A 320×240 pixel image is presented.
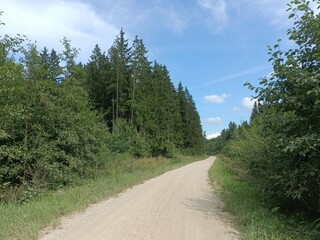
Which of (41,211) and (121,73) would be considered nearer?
(41,211)

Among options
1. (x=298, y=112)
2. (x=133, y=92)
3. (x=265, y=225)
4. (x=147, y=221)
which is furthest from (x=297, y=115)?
(x=133, y=92)

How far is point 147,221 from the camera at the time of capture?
819cm

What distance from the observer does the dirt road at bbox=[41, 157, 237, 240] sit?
6.90m

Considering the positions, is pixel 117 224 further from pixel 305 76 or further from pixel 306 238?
pixel 305 76

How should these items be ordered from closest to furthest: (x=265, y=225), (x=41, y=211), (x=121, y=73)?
(x=265, y=225), (x=41, y=211), (x=121, y=73)

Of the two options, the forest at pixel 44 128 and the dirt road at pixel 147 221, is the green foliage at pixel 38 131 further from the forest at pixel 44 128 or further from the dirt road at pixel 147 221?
the dirt road at pixel 147 221

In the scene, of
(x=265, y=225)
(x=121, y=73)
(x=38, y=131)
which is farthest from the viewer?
(x=121, y=73)

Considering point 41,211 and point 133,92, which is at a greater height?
point 133,92

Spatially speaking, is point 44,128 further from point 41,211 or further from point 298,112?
point 298,112

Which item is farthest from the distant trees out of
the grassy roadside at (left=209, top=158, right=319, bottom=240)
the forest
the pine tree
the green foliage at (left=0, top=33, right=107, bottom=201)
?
the grassy roadside at (left=209, top=158, right=319, bottom=240)

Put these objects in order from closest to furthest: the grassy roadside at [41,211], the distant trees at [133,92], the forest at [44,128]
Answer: the grassy roadside at [41,211], the forest at [44,128], the distant trees at [133,92]

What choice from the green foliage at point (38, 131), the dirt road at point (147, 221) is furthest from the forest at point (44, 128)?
the dirt road at point (147, 221)

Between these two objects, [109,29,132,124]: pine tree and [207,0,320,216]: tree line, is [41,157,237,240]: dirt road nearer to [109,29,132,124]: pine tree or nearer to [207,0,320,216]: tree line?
[207,0,320,216]: tree line

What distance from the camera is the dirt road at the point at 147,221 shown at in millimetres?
6902
